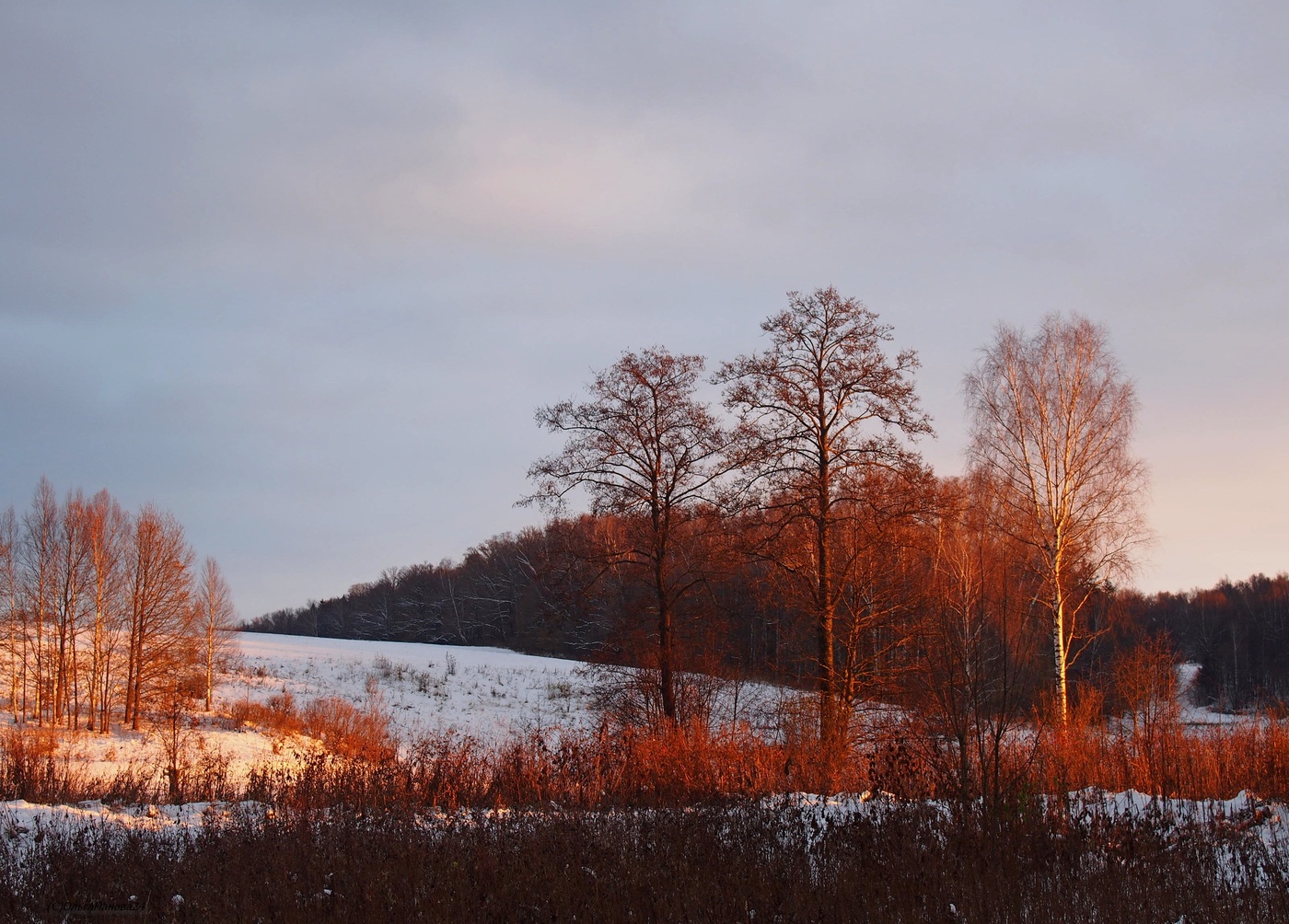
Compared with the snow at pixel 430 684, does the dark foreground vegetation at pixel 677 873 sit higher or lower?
higher

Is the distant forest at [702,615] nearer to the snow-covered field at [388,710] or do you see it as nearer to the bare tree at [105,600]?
the snow-covered field at [388,710]

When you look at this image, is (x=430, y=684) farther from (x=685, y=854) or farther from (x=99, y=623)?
(x=685, y=854)

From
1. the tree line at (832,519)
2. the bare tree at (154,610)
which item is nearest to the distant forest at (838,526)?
the tree line at (832,519)

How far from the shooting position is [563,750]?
1301 centimetres

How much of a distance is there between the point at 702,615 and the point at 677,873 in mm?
16959

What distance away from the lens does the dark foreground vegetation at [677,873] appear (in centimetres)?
555

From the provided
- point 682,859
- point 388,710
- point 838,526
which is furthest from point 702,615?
point 682,859

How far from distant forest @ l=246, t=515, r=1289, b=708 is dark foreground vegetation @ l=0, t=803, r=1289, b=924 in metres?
10.4

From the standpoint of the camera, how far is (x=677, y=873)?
20.9 feet

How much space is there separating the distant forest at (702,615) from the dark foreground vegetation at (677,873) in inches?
410

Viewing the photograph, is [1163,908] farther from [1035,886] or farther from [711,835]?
[711,835]

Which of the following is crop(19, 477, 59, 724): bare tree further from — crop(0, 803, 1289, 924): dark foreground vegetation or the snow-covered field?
crop(0, 803, 1289, 924): dark foreground vegetation

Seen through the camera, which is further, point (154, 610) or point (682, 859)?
point (154, 610)

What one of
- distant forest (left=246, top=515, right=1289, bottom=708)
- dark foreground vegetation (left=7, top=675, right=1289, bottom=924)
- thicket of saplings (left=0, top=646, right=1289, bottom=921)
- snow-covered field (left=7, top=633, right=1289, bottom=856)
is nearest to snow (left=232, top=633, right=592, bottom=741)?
snow-covered field (left=7, top=633, right=1289, bottom=856)
